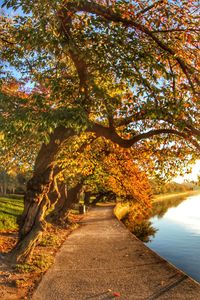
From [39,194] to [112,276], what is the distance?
4.09 m

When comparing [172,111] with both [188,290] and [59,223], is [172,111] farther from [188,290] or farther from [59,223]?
[59,223]

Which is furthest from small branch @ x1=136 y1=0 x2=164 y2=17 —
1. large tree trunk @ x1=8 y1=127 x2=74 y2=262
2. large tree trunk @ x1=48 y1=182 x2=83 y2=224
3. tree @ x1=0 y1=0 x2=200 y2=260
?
large tree trunk @ x1=48 y1=182 x2=83 y2=224

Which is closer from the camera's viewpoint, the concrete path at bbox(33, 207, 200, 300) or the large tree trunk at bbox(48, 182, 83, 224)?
the concrete path at bbox(33, 207, 200, 300)

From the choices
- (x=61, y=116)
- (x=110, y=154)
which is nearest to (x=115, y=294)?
(x=61, y=116)

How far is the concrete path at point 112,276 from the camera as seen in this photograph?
912 centimetres

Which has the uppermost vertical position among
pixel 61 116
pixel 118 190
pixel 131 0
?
pixel 131 0

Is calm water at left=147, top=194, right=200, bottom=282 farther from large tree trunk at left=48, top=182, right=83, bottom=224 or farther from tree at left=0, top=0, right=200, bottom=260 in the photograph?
tree at left=0, top=0, right=200, bottom=260

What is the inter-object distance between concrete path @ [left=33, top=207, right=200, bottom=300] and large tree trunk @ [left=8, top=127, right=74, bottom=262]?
4.86ft

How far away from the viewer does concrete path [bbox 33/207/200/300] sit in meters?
9.12

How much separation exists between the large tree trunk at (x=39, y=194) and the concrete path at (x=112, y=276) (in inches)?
58.3

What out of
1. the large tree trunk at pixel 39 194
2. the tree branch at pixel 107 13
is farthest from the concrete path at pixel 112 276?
the tree branch at pixel 107 13

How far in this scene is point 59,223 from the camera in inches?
1000

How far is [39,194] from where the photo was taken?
507 inches

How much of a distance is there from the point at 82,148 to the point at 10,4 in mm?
10199
